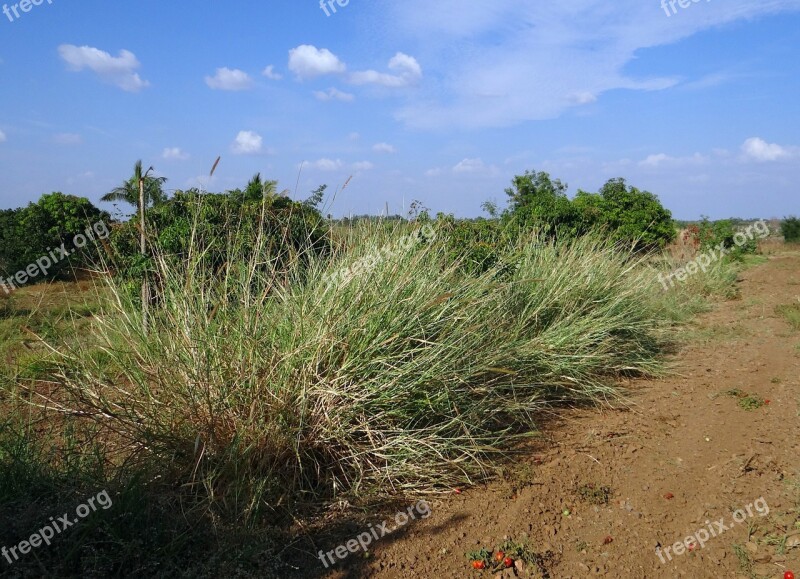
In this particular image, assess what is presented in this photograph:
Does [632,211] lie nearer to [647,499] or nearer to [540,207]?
[540,207]

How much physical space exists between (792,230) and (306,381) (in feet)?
84.2

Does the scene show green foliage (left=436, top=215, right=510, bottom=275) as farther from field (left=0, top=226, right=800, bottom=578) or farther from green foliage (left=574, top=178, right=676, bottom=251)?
green foliage (left=574, top=178, right=676, bottom=251)

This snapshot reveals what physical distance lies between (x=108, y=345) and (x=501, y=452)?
2.66 meters

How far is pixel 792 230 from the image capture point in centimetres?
2402

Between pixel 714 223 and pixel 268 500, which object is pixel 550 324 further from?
pixel 714 223

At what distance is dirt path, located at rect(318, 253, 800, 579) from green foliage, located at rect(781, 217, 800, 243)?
2122 centimetres

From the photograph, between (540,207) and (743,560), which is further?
(540,207)

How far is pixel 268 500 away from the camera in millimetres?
3465

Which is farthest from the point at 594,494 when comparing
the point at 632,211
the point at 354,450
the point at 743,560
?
the point at 632,211

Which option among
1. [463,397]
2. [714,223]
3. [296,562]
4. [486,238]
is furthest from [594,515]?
[714,223]

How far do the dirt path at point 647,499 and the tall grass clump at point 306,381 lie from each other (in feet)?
1.29

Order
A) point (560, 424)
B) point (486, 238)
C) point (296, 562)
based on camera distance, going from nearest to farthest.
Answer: point (296, 562) → point (560, 424) → point (486, 238)

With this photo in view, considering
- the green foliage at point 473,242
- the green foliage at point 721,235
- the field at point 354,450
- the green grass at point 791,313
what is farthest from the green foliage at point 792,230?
the field at point 354,450

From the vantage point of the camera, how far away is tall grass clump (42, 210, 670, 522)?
3.51m
